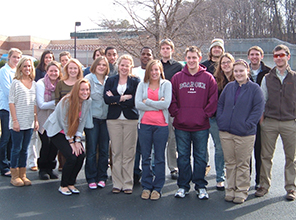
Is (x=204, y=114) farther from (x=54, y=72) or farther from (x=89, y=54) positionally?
(x=89, y=54)

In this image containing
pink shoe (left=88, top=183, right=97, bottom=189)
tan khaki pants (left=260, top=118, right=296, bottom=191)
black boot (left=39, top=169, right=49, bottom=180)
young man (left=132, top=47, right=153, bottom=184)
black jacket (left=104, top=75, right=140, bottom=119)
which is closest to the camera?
tan khaki pants (left=260, top=118, right=296, bottom=191)

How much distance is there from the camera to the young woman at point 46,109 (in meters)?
5.46

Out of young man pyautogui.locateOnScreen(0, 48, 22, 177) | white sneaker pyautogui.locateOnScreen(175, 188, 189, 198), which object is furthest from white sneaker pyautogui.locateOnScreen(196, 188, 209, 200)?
young man pyautogui.locateOnScreen(0, 48, 22, 177)

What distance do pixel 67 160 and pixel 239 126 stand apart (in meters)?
2.72

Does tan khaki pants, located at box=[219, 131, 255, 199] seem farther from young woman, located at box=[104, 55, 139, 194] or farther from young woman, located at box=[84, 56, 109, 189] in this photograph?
young woman, located at box=[84, 56, 109, 189]

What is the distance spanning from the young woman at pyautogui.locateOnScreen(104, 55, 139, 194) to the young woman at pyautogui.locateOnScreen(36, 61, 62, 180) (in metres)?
1.17

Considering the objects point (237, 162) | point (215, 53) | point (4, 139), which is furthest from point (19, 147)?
point (215, 53)

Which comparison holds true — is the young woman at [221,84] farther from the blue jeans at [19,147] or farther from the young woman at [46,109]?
the blue jeans at [19,147]

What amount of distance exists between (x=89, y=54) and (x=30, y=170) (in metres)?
19.5

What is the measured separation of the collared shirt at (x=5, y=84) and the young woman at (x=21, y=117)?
1.77 feet

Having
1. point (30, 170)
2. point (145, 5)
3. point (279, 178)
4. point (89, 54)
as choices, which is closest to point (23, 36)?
point (89, 54)

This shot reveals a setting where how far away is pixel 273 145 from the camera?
4926 millimetres

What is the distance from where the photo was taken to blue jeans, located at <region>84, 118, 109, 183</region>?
203 inches

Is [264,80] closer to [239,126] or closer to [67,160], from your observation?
[239,126]
